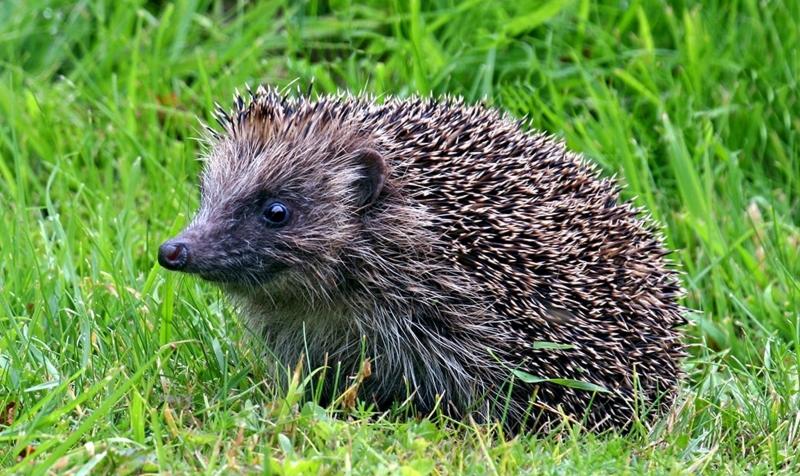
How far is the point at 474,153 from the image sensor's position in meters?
5.71

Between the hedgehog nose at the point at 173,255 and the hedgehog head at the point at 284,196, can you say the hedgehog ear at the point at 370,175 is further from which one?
the hedgehog nose at the point at 173,255

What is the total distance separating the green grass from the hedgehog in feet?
0.79

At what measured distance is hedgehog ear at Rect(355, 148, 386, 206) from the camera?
546 cm

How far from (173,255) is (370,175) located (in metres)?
0.92

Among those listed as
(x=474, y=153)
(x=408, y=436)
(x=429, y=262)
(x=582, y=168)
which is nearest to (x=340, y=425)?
(x=408, y=436)

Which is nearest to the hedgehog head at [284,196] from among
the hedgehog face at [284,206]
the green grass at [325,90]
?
the hedgehog face at [284,206]

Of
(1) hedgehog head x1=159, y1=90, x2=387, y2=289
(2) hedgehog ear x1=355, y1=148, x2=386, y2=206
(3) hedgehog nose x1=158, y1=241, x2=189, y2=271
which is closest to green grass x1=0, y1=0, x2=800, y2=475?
(3) hedgehog nose x1=158, y1=241, x2=189, y2=271

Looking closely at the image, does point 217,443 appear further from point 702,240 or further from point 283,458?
point 702,240

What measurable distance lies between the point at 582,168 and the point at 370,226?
114 centimetres

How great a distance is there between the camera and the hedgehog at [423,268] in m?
5.46

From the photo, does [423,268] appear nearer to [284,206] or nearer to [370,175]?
[370,175]

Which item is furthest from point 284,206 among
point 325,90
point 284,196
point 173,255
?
point 325,90

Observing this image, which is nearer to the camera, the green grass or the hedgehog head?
the green grass

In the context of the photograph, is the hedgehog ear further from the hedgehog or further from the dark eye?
the dark eye
